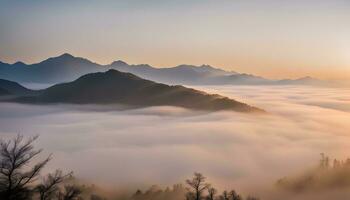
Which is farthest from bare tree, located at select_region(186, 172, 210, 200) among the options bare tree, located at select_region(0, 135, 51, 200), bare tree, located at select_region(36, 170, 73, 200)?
bare tree, located at select_region(0, 135, 51, 200)

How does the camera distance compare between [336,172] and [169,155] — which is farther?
[169,155]

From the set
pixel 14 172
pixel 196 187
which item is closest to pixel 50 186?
pixel 14 172

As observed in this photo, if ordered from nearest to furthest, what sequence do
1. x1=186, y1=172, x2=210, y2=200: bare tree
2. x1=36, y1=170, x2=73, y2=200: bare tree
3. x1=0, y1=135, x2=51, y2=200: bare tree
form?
x1=0, y1=135, x2=51, y2=200: bare tree < x1=36, y1=170, x2=73, y2=200: bare tree < x1=186, y1=172, x2=210, y2=200: bare tree

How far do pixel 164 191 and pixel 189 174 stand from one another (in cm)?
3811

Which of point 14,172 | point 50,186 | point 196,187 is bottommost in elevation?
point 196,187

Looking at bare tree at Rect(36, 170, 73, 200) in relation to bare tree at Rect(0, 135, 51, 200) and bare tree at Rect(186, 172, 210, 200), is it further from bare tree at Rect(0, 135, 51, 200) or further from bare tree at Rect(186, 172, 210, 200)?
bare tree at Rect(186, 172, 210, 200)

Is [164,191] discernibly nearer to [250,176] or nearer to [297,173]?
[250,176]

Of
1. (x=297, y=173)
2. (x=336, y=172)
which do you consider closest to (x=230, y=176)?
(x=297, y=173)

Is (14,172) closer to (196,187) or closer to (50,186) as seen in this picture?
(50,186)

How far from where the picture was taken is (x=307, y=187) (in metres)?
117

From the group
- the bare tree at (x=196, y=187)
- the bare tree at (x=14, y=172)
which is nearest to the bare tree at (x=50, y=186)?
the bare tree at (x=14, y=172)

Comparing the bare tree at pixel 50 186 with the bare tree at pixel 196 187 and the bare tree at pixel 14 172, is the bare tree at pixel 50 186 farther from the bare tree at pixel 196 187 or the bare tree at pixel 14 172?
the bare tree at pixel 196 187

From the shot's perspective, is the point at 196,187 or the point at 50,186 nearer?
the point at 50,186

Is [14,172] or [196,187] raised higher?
[14,172]
